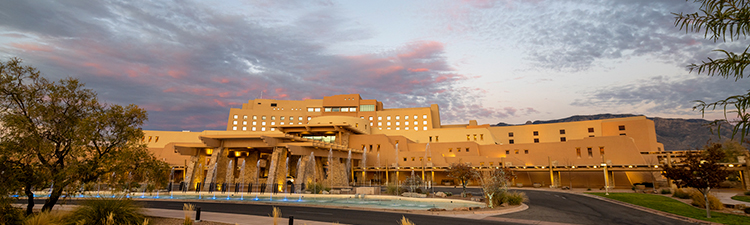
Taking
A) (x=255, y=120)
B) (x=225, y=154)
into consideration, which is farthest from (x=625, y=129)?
(x=255, y=120)

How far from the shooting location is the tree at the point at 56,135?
13.1 meters

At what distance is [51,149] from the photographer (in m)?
14.0

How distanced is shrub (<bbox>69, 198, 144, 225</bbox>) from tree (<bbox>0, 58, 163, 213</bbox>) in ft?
4.24

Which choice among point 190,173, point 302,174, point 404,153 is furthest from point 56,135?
point 404,153

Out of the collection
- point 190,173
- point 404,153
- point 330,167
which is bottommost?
point 190,173

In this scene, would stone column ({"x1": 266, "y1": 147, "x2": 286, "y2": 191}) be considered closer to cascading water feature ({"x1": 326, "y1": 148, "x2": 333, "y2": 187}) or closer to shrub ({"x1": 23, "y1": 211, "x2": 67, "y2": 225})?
cascading water feature ({"x1": 326, "y1": 148, "x2": 333, "y2": 187})

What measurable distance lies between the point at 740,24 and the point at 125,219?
64.7 feet

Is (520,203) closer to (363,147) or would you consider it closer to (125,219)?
(125,219)

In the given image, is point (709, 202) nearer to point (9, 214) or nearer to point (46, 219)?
point (46, 219)

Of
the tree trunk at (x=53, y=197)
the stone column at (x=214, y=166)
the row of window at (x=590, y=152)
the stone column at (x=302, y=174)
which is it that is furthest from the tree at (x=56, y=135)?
the row of window at (x=590, y=152)

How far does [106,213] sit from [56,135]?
4024 mm

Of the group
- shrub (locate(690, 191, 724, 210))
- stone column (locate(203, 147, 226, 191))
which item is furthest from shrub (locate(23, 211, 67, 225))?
stone column (locate(203, 147, 226, 191))

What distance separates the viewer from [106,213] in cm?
1359

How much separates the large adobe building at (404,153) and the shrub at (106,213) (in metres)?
29.6
